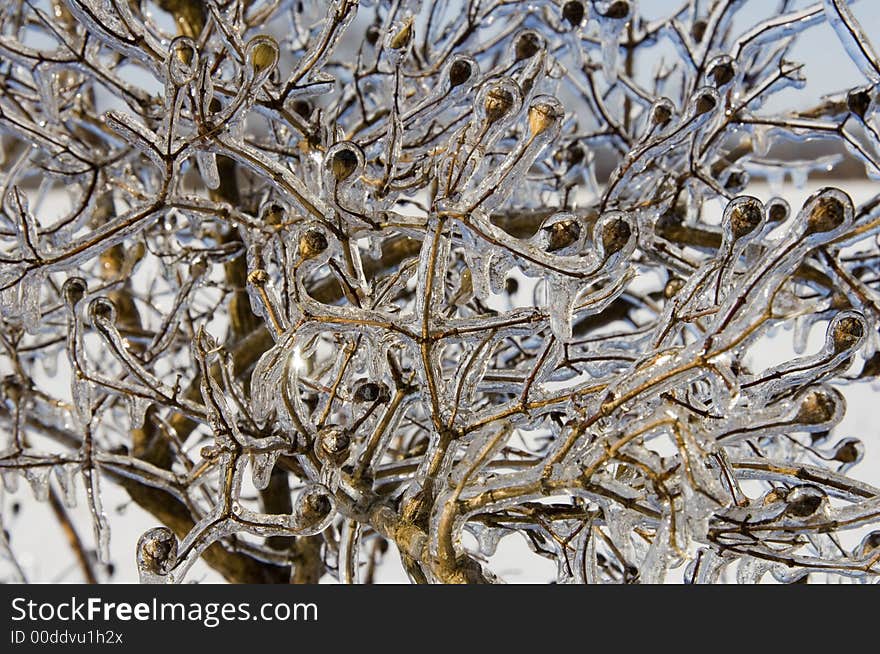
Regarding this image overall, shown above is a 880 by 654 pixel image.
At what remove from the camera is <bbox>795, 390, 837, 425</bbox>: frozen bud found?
463 millimetres

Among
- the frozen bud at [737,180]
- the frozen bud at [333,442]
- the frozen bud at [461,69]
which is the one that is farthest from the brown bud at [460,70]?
the frozen bud at [737,180]

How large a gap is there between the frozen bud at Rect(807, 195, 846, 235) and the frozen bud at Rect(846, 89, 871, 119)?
228 millimetres

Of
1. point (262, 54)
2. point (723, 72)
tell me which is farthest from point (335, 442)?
point (723, 72)

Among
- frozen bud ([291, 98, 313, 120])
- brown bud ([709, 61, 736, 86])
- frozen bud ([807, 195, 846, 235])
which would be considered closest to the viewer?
frozen bud ([807, 195, 846, 235])

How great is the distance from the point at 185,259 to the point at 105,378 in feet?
0.88

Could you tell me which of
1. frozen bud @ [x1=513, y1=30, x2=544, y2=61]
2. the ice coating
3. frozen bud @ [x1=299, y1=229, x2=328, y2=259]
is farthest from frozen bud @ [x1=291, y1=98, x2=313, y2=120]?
frozen bud @ [x1=299, y1=229, x2=328, y2=259]

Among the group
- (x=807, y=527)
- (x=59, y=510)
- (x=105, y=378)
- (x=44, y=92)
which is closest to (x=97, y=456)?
(x=105, y=378)

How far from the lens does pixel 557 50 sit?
2.60 ft

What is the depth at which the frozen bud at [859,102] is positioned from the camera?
64 centimetres

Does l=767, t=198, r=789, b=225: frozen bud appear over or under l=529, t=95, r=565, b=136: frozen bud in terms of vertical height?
over

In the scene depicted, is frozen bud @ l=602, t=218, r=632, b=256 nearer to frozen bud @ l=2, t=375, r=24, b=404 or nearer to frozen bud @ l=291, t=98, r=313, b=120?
frozen bud @ l=291, t=98, r=313, b=120

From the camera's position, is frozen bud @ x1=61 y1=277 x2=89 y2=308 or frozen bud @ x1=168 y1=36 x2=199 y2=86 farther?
frozen bud @ x1=61 y1=277 x2=89 y2=308

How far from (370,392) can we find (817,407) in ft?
0.77

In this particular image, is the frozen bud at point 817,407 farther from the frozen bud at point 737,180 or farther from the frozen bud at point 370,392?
the frozen bud at point 737,180
